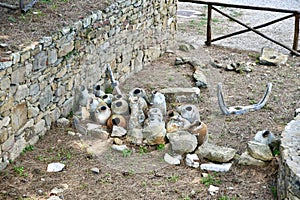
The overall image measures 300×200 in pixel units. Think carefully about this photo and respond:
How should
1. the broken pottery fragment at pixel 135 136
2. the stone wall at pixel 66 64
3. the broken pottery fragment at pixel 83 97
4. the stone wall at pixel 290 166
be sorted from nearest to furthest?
the stone wall at pixel 290 166 < the stone wall at pixel 66 64 < the broken pottery fragment at pixel 135 136 < the broken pottery fragment at pixel 83 97

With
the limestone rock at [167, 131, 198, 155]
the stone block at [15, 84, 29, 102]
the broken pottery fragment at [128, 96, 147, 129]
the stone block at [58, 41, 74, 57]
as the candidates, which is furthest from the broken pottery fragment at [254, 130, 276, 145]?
the stone block at [15, 84, 29, 102]

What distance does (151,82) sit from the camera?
8352 mm

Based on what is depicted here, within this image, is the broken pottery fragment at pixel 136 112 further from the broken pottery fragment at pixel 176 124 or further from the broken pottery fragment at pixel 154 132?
the broken pottery fragment at pixel 176 124

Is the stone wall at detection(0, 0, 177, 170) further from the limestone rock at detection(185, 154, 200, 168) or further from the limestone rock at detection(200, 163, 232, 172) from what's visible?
the limestone rock at detection(200, 163, 232, 172)

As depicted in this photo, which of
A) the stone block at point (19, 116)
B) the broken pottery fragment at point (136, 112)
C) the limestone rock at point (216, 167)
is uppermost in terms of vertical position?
the stone block at point (19, 116)

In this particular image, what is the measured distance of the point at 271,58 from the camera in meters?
9.81

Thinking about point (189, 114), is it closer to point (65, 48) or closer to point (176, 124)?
point (176, 124)

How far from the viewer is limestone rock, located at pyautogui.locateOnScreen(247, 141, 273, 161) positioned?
5516 mm

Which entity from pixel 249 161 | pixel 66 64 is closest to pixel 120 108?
pixel 66 64

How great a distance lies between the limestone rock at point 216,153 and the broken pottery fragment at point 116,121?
40.6 inches

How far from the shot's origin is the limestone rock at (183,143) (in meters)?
5.74

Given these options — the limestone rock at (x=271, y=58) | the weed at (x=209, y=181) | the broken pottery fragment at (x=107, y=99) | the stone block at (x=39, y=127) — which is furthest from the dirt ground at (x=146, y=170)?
the limestone rock at (x=271, y=58)

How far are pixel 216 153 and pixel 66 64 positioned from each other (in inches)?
87.5

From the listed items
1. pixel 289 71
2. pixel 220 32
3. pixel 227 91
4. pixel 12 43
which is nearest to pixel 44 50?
pixel 12 43
